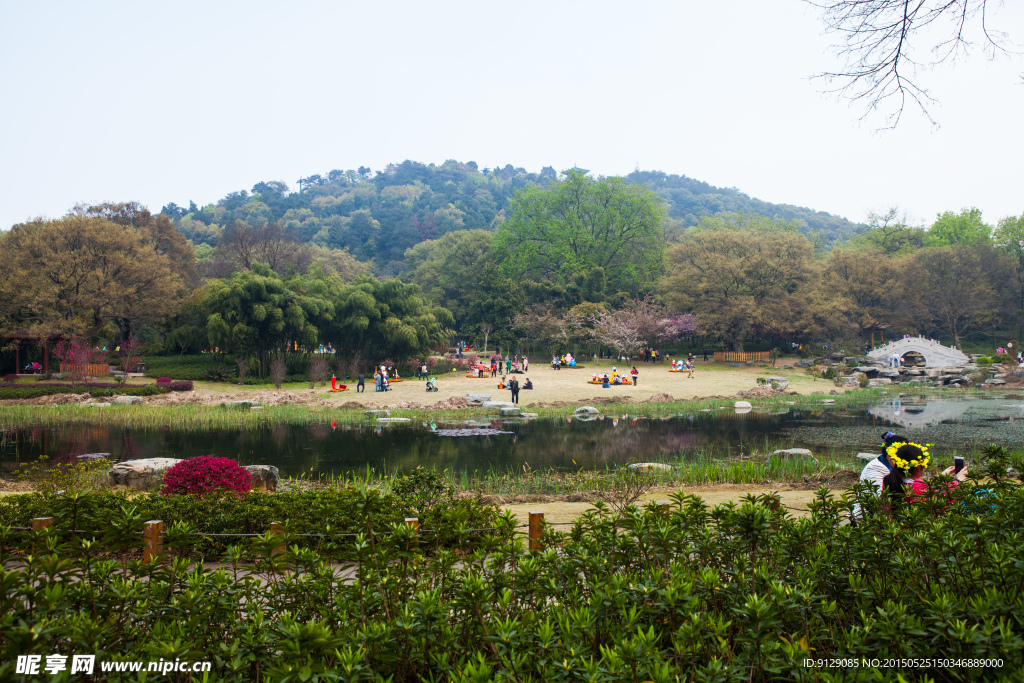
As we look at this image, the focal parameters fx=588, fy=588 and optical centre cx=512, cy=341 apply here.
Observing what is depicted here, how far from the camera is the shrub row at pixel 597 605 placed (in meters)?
2.25

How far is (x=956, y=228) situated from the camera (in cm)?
6153

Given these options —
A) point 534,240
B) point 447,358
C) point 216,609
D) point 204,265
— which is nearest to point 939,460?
point 216,609

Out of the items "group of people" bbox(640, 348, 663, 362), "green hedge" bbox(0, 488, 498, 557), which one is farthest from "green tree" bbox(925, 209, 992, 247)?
"green hedge" bbox(0, 488, 498, 557)

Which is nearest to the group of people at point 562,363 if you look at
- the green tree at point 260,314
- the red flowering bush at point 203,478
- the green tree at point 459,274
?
the green tree at point 260,314

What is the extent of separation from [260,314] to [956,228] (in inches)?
2677

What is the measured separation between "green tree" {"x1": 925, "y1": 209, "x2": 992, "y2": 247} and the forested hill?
17.3 meters

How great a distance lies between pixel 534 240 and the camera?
54000 millimetres

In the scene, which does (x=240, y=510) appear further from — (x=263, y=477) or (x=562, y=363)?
(x=562, y=363)

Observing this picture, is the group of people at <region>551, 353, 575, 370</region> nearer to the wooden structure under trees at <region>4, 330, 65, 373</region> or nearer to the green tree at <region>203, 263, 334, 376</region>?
the green tree at <region>203, 263, 334, 376</region>

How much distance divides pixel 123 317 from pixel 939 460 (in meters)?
37.9

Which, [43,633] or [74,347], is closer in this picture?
[43,633]

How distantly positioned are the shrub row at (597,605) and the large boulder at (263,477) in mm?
7451

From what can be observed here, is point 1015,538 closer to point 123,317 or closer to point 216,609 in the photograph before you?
point 216,609

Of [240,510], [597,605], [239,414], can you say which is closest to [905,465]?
[597,605]
